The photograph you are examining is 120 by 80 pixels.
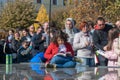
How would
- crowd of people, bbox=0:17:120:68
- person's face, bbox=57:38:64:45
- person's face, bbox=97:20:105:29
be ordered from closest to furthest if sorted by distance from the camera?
crowd of people, bbox=0:17:120:68
person's face, bbox=57:38:64:45
person's face, bbox=97:20:105:29

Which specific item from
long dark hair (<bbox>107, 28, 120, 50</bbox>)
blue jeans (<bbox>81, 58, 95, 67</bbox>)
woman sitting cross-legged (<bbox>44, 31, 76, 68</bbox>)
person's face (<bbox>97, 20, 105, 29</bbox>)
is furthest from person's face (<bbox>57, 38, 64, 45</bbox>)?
long dark hair (<bbox>107, 28, 120, 50</bbox>)

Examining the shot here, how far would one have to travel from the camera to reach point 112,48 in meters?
11.9

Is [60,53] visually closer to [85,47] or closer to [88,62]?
[85,47]

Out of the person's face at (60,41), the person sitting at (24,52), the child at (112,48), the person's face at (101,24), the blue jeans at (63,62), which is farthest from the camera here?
the person sitting at (24,52)

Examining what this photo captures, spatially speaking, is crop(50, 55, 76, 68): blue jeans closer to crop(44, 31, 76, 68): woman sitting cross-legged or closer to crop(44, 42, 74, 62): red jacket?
crop(44, 31, 76, 68): woman sitting cross-legged

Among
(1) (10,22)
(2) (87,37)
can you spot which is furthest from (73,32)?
(1) (10,22)

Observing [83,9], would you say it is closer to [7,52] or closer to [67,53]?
[7,52]

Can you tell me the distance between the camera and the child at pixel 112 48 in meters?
11.7

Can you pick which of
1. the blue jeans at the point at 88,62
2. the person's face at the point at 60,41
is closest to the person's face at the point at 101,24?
the blue jeans at the point at 88,62

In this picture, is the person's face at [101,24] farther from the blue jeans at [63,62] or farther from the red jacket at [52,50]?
the blue jeans at [63,62]

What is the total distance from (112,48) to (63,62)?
4.99 ft

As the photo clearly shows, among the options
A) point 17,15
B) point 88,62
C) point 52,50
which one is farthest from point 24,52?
point 17,15

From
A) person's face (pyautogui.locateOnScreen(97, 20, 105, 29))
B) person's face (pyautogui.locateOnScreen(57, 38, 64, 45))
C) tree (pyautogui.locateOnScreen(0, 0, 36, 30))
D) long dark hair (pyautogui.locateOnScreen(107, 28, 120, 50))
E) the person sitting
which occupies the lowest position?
tree (pyautogui.locateOnScreen(0, 0, 36, 30))

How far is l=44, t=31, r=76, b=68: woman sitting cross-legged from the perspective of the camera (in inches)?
485
